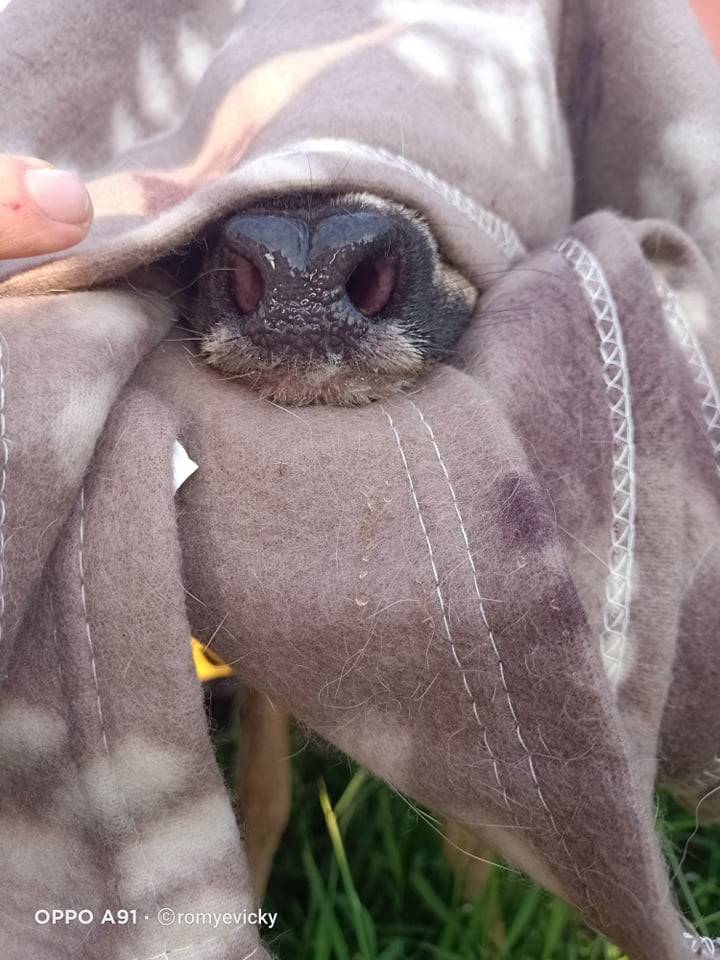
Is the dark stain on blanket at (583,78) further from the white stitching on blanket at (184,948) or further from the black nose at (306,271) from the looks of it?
the white stitching on blanket at (184,948)

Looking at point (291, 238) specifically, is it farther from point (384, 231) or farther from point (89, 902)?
point (89, 902)

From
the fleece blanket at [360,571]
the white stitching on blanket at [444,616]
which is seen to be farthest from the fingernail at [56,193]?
the white stitching on blanket at [444,616]

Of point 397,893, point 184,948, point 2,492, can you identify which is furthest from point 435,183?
point 397,893

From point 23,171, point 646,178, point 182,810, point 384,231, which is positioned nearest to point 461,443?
point 384,231

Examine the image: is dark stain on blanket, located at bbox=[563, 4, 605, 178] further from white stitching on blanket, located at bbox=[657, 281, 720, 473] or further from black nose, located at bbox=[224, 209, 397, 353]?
black nose, located at bbox=[224, 209, 397, 353]

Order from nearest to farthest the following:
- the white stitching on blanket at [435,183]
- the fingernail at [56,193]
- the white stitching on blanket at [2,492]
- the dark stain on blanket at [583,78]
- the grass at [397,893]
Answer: the white stitching on blanket at [2,492] → the fingernail at [56,193] → the white stitching on blanket at [435,183] → the grass at [397,893] → the dark stain on blanket at [583,78]

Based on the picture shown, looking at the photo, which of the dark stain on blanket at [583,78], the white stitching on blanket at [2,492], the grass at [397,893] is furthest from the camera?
the dark stain on blanket at [583,78]

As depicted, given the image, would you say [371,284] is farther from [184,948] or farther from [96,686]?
[184,948]

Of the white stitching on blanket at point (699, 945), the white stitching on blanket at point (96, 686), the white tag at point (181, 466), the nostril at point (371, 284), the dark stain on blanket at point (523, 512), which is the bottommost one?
the white stitching on blanket at point (699, 945)
